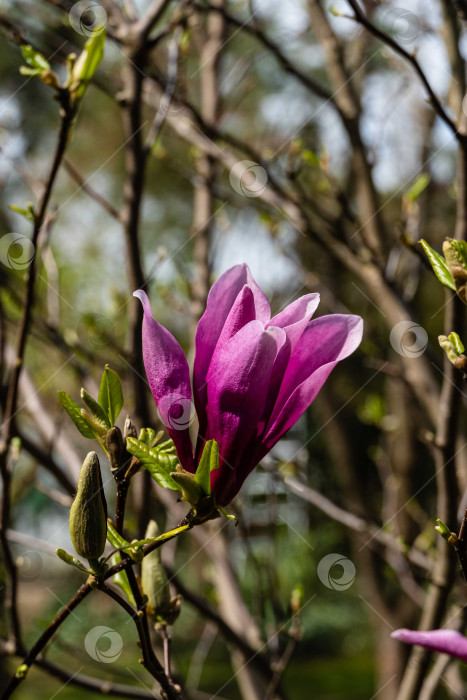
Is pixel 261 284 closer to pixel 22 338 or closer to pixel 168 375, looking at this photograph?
pixel 22 338

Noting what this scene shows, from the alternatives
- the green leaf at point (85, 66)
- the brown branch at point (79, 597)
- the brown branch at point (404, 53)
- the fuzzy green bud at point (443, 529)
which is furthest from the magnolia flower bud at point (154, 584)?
the brown branch at point (404, 53)

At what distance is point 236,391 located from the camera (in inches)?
14.7

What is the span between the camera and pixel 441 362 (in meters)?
1.11

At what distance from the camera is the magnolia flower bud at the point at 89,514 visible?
342mm

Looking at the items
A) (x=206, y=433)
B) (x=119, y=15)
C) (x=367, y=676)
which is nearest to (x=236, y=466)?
(x=206, y=433)

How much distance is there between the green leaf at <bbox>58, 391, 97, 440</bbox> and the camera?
380 millimetres

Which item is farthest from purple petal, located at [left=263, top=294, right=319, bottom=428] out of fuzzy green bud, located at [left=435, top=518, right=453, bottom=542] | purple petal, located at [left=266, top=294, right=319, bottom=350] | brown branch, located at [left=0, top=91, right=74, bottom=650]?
brown branch, located at [left=0, top=91, right=74, bottom=650]

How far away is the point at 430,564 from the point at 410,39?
2.53ft

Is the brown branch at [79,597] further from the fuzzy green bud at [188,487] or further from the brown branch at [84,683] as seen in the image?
the brown branch at [84,683]

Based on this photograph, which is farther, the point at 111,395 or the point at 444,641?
the point at 111,395

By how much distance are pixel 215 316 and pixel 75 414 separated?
0.09 metres

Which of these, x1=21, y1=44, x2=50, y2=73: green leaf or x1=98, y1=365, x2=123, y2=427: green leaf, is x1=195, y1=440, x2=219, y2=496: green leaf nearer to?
x1=98, y1=365, x2=123, y2=427: green leaf

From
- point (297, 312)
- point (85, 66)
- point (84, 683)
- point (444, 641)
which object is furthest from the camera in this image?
point (84, 683)

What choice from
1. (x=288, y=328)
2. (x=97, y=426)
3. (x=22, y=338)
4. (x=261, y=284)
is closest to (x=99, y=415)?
(x=97, y=426)
